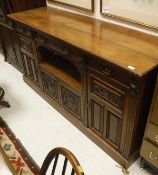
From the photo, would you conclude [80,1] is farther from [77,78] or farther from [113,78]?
[113,78]

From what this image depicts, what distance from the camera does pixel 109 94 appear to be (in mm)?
1517

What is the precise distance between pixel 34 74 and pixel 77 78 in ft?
2.39

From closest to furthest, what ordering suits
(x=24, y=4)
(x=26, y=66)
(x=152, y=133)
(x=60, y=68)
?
(x=152, y=133) < (x=60, y=68) < (x=24, y=4) < (x=26, y=66)

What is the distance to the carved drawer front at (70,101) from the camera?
197 centimetres

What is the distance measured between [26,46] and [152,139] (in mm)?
1662

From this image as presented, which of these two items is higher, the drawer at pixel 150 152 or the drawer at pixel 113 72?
the drawer at pixel 113 72

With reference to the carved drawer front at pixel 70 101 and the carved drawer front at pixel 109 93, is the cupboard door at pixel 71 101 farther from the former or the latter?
the carved drawer front at pixel 109 93

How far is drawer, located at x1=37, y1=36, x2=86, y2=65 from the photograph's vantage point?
162 cm

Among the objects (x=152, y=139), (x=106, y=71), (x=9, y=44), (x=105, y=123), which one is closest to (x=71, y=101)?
(x=105, y=123)

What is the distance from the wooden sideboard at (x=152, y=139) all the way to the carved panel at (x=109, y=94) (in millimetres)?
211

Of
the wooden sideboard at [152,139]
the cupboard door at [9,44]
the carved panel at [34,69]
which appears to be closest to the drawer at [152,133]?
the wooden sideboard at [152,139]

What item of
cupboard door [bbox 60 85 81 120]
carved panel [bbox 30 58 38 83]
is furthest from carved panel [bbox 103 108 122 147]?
carved panel [bbox 30 58 38 83]

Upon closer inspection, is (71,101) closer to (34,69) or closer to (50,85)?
(50,85)

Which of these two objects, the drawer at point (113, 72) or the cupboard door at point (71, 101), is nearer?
the drawer at point (113, 72)
